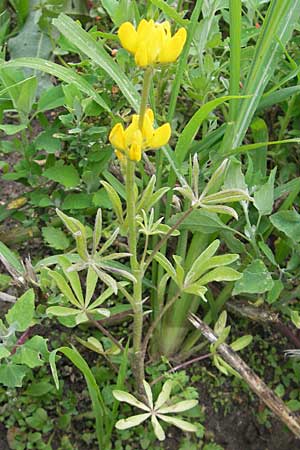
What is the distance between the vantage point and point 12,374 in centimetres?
105

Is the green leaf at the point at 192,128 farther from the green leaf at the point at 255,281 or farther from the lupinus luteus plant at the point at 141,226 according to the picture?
the green leaf at the point at 255,281

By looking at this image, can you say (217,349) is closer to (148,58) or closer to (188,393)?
(188,393)

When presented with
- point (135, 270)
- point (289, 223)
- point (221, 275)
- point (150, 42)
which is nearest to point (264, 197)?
point (289, 223)

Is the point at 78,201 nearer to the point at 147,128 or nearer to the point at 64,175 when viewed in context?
the point at 64,175

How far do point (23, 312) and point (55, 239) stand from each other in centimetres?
25

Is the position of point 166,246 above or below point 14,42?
below

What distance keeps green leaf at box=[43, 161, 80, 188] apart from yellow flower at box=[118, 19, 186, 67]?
557 millimetres

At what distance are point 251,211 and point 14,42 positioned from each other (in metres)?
0.81

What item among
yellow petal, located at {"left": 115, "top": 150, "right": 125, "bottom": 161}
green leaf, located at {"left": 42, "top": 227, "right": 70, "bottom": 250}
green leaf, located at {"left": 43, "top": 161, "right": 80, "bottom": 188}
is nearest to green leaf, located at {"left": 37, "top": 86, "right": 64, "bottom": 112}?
green leaf, located at {"left": 43, "top": 161, "right": 80, "bottom": 188}

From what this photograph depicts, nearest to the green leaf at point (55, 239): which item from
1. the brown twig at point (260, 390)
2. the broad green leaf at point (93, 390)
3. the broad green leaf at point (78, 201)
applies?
Result: the broad green leaf at point (78, 201)

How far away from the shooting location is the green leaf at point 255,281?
1110mm

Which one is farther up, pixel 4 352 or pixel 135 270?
pixel 135 270

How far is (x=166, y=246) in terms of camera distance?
4.22ft

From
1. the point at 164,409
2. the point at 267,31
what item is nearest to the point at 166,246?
the point at 164,409
